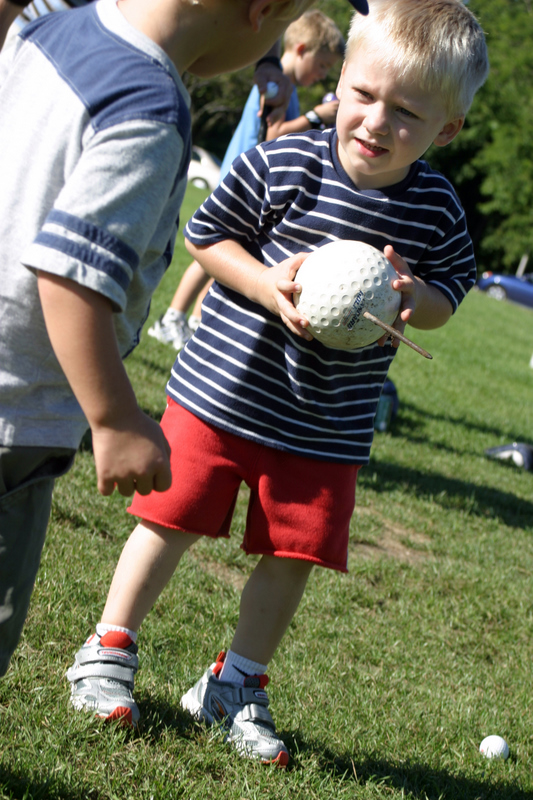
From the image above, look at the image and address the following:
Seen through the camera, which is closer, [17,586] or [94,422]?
[94,422]

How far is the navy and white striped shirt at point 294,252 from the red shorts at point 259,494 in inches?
2.1

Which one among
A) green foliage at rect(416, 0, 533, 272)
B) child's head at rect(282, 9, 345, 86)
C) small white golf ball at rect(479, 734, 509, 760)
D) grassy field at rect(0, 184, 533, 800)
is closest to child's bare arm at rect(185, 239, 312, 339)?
grassy field at rect(0, 184, 533, 800)

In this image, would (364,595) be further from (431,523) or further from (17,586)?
(17,586)

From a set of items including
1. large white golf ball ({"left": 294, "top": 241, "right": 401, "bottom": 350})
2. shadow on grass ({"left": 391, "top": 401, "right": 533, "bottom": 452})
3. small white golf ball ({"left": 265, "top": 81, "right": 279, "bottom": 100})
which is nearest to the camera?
large white golf ball ({"left": 294, "top": 241, "right": 401, "bottom": 350})

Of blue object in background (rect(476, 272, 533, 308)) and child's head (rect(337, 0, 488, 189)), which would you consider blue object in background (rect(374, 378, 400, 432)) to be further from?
blue object in background (rect(476, 272, 533, 308))

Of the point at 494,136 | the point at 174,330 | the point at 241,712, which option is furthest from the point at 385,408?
the point at 494,136

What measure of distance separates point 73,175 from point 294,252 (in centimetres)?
108

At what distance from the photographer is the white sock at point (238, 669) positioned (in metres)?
2.39

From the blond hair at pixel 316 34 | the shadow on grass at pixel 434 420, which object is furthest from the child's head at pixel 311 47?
the shadow on grass at pixel 434 420

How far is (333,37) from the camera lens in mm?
4984

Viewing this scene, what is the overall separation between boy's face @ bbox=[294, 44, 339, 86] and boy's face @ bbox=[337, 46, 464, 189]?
2981 millimetres

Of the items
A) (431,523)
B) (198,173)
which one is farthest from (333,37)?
(198,173)

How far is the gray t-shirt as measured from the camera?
1356mm

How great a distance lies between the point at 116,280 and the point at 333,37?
417cm
